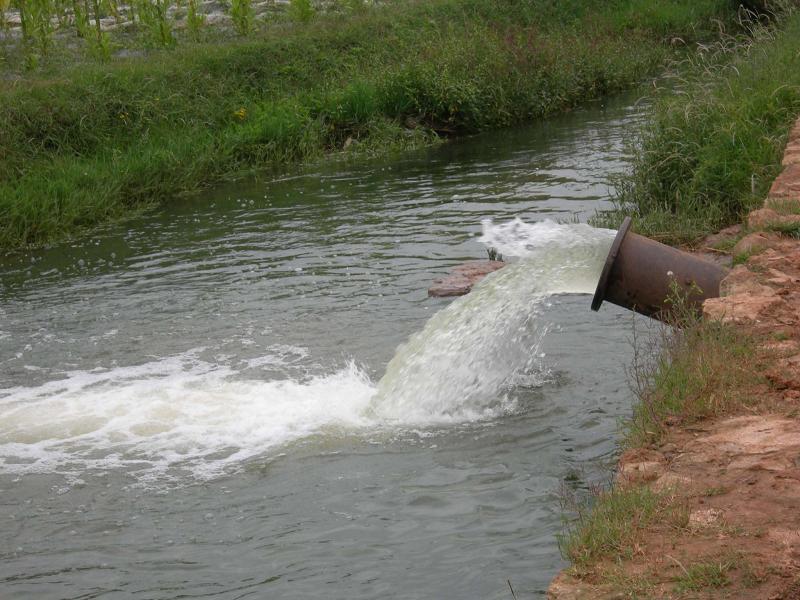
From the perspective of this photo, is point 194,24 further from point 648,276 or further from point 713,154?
point 648,276

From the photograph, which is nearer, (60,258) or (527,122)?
(60,258)

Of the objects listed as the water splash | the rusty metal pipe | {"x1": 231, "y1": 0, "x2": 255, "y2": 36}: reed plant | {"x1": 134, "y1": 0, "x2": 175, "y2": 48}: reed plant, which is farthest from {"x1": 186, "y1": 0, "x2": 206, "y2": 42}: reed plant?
the rusty metal pipe

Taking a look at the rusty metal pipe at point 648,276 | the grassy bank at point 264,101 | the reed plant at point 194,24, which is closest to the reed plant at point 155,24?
the reed plant at point 194,24

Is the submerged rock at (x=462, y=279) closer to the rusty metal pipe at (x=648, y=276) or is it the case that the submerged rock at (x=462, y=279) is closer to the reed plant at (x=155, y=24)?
the rusty metal pipe at (x=648, y=276)

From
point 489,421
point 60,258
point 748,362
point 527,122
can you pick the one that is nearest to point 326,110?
point 527,122

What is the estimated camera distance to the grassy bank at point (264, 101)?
14680 mm

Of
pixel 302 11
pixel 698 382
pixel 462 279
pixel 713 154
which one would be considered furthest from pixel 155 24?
pixel 698 382

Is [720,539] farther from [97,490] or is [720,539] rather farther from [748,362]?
[97,490]

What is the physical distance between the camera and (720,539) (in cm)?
399

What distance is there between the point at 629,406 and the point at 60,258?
7775 mm

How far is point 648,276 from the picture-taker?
7.02 metres

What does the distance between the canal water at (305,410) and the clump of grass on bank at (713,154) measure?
0.96m

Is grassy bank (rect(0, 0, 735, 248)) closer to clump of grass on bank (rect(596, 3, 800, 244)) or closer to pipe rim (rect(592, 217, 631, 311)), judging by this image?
clump of grass on bank (rect(596, 3, 800, 244))

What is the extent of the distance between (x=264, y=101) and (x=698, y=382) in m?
13.9
